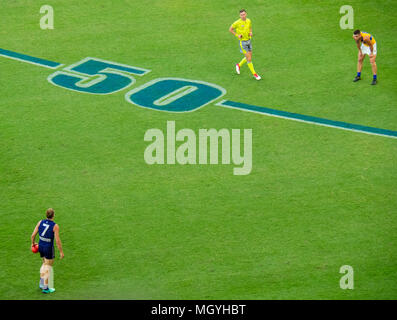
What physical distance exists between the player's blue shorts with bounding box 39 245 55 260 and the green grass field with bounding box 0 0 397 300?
0.68 m

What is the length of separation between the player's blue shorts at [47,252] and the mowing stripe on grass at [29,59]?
36.4ft

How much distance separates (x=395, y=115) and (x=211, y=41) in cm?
753

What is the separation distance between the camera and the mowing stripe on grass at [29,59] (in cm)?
2409

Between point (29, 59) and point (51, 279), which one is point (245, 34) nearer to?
point (29, 59)

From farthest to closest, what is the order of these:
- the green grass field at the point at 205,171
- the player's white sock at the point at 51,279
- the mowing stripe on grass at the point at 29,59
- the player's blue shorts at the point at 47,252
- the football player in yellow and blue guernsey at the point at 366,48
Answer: the mowing stripe on grass at the point at 29,59, the football player in yellow and blue guernsey at the point at 366,48, the green grass field at the point at 205,171, the player's white sock at the point at 51,279, the player's blue shorts at the point at 47,252

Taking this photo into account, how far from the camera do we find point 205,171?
717 inches

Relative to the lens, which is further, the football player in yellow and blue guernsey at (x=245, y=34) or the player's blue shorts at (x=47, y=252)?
the football player in yellow and blue guernsey at (x=245, y=34)

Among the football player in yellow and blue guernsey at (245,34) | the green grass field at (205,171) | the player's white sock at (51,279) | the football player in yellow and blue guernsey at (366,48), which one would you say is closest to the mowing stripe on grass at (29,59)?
the green grass field at (205,171)

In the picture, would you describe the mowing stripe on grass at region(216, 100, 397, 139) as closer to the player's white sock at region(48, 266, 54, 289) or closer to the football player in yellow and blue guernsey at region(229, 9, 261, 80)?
the football player in yellow and blue guernsey at region(229, 9, 261, 80)

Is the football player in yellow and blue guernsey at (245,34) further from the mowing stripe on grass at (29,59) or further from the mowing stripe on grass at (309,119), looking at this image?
the mowing stripe on grass at (29,59)

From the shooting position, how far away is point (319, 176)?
17797 millimetres

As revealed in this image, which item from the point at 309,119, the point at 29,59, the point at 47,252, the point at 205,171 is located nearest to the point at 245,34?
the point at 309,119

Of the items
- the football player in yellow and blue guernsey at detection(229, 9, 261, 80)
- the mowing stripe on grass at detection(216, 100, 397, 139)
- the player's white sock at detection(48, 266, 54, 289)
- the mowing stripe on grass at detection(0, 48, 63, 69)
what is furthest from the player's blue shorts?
the mowing stripe on grass at detection(0, 48, 63, 69)

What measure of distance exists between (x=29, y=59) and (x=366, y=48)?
10.8 metres
